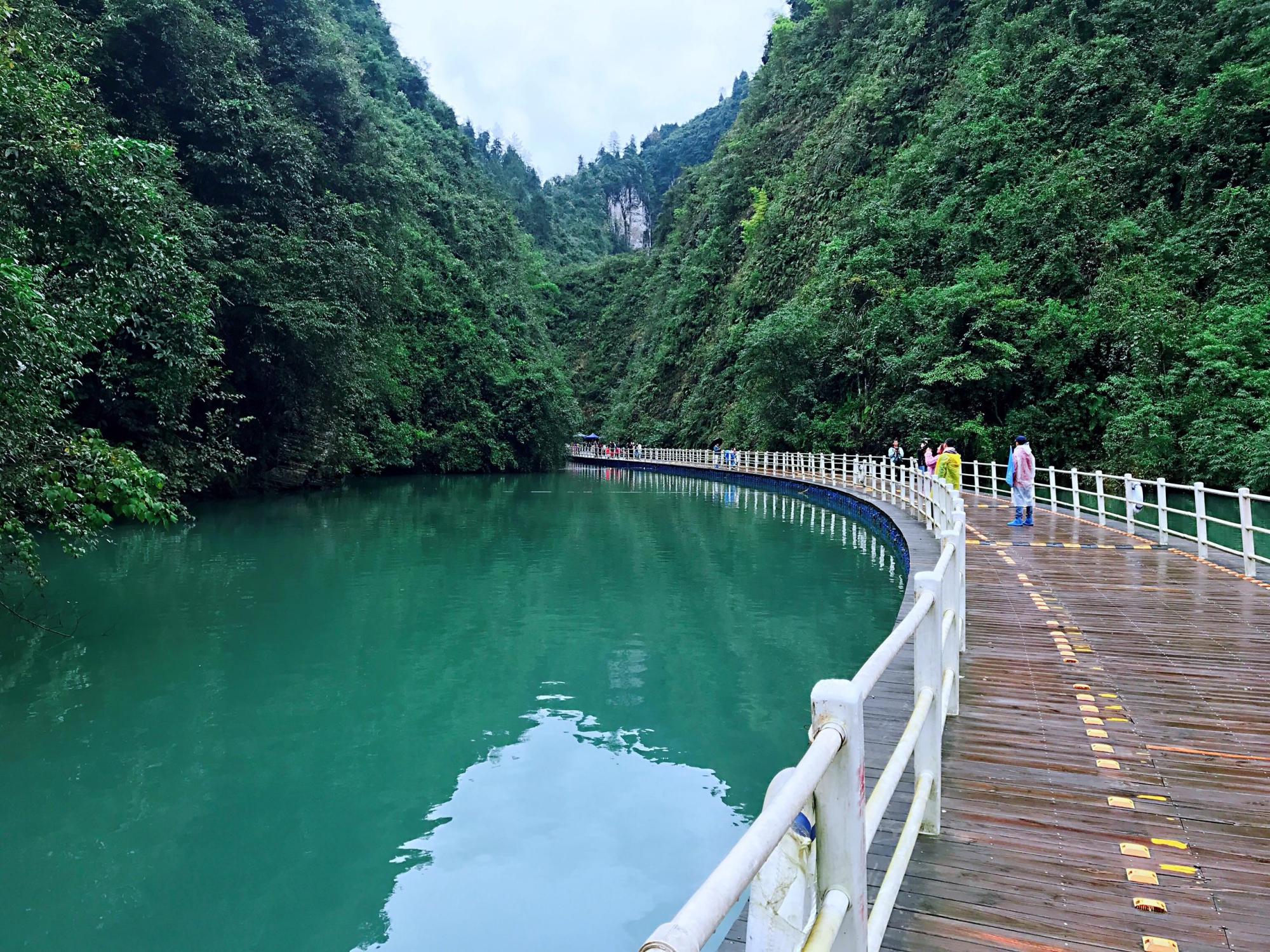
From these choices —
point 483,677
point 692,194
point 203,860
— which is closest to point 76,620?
point 483,677

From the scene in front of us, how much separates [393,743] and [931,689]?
5.28 m

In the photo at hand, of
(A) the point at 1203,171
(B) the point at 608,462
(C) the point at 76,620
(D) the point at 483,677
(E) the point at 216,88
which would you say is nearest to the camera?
(D) the point at 483,677

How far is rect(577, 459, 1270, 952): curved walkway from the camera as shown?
2.83m

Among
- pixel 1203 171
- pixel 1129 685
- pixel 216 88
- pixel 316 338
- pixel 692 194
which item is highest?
pixel 692 194

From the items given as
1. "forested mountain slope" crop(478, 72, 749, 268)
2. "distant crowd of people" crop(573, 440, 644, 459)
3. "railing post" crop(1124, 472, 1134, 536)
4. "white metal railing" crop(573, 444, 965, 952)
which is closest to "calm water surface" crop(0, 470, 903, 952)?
→ "white metal railing" crop(573, 444, 965, 952)

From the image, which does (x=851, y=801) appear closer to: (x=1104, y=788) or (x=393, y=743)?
(x=1104, y=788)

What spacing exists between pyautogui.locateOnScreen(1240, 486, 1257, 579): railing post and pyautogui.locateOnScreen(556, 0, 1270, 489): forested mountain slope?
1148cm

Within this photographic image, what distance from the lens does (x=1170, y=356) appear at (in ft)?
76.7

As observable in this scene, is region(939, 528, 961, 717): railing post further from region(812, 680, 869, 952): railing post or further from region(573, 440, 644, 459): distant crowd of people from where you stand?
region(573, 440, 644, 459): distant crowd of people

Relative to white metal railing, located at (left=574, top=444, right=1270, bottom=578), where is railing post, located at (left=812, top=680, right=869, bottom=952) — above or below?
above

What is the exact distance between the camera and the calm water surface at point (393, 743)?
4.91 metres

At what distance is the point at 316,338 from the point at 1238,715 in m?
22.7

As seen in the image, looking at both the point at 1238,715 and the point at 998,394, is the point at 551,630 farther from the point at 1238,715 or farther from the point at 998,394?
the point at 998,394

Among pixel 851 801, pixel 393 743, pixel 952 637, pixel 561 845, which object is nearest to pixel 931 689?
pixel 952 637
